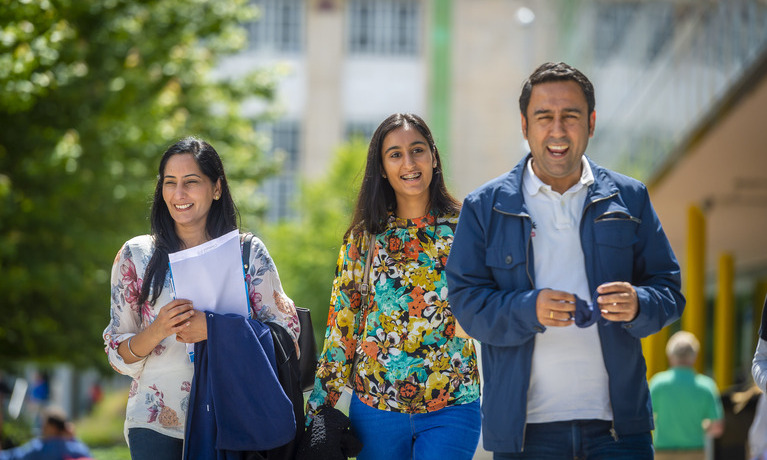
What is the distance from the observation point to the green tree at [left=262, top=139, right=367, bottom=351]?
4428 cm

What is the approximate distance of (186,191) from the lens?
17.0 ft

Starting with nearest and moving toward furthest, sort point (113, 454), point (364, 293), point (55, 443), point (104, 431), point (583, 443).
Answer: point (583, 443), point (364, 293), point (55, 443), point (113, 454), point (104, 431)

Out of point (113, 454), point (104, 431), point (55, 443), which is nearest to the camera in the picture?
point (55, 443)

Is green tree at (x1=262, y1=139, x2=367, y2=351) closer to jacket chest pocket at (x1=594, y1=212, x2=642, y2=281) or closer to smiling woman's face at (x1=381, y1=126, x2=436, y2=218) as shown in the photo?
smiling woman's face at (x1=381, y1=126, x2=436, y2=218)

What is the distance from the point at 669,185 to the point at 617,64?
3.86 metres

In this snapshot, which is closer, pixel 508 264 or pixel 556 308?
pixel 556 308

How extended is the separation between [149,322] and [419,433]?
126cm

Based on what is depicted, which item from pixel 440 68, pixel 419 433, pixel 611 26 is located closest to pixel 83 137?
pixel 419 433

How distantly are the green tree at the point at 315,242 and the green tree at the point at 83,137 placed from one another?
77.3ft

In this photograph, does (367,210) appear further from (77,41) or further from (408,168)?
(77,41)

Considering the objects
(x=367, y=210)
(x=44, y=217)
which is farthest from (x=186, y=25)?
(x=367, y=210)

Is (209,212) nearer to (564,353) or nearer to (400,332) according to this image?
(400,332)

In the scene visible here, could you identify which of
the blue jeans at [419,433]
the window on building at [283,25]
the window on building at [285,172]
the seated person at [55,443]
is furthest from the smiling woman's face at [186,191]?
the window on building at [283,25]

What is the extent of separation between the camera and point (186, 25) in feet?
59.7
